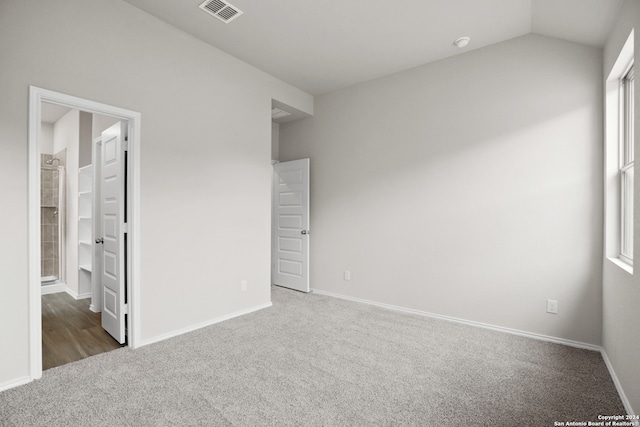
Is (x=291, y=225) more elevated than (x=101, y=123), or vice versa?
(x=101, y=123)

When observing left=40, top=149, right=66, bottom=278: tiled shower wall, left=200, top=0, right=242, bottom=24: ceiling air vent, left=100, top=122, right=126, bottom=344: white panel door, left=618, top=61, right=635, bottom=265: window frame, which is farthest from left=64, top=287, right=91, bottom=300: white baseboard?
left=618, top=61, right=635, bottom=265: window frame

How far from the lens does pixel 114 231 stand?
3061 millimetres

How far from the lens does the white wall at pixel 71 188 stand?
15.0ft

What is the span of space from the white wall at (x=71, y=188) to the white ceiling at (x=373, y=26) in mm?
2727

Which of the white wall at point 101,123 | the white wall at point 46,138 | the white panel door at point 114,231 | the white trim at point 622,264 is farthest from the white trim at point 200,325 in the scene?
the white wall at point 46,138

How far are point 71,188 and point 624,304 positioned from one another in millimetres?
6362

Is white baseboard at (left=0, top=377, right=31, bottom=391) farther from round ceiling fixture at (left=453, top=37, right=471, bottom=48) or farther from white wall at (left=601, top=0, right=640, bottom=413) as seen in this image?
round ceiling fixture at (left=453, top=37, right=471, bottom=48)

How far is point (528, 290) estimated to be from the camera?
3.15 meters

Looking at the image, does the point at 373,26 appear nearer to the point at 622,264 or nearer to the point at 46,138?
the point at 622,264

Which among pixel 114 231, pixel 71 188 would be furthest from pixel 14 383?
pixel 71 188

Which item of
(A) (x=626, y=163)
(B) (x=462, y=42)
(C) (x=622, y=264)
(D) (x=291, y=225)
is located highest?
(B) (x=462, y=42)

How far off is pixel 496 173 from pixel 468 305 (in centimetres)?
144

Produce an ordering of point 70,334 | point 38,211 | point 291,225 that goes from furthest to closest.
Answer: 1. point 291,225
2. point 70,334
3. point 38,211

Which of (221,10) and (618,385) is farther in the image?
(221,10)
